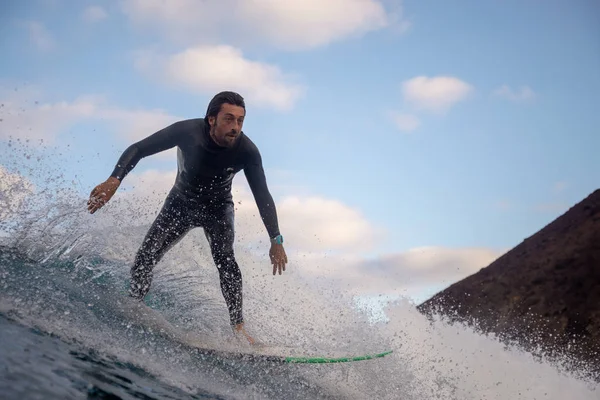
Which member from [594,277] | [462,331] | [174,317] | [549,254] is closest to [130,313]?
[174,317]

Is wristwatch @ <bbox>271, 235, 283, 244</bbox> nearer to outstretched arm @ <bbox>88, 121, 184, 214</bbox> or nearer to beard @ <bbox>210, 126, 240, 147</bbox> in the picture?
beard @ <bbox>210, 126, 240, 147</bbox>

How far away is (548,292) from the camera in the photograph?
2581cm

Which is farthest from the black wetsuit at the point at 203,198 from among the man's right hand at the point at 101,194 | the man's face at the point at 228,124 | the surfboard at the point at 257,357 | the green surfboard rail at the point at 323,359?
the green surfboard rail at the point at 323,359

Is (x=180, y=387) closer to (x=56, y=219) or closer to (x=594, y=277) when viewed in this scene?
(x=56, y=219)

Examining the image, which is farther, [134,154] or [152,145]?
[152,145]

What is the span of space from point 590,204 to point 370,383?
27.1 metres

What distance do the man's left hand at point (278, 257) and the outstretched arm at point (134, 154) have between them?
57.7 inches

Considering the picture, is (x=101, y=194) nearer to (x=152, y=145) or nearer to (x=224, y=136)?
(x=152, y=145)

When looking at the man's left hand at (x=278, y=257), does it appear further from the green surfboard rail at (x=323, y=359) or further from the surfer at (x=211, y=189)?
the green surfboard rail at (x=323, y=359)

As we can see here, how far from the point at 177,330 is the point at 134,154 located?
1.80 m

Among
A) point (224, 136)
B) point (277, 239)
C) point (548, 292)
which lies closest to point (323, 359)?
point (277, 239)

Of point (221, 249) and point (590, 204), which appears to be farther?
point (590, 204)

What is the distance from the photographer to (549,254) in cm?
2838

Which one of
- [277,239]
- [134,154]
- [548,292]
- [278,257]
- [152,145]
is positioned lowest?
[278,257]
